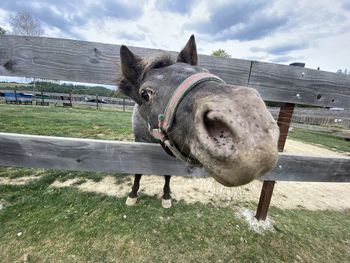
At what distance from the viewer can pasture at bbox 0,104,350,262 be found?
215cm

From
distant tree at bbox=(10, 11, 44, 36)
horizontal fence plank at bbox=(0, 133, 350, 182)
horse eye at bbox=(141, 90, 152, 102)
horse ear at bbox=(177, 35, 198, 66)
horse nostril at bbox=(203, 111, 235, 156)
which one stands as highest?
distant tree at bbox=(10, 11, 44, 36)

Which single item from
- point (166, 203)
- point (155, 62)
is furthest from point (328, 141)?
point (155, 62)

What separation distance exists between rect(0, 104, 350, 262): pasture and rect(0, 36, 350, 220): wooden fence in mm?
1136

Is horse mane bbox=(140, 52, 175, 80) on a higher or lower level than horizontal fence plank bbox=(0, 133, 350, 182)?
higher

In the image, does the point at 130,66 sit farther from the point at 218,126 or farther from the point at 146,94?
the point at 218,126

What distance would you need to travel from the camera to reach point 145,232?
2488mm

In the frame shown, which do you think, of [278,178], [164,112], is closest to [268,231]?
[278,178]

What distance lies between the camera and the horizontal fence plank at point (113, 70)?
1.62 metres

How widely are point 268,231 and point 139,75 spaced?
2.87 metres

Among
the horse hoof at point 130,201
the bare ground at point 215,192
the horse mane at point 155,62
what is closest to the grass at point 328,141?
the bare ground at point 215,192

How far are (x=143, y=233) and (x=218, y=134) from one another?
7.32ft

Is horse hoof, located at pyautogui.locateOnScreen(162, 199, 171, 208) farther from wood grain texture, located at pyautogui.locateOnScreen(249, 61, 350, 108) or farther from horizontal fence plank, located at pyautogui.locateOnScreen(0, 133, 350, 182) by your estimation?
wood grain texture, located at pyautogui.locateOnScreen(249, 61, 350, 108)

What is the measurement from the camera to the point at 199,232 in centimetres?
258

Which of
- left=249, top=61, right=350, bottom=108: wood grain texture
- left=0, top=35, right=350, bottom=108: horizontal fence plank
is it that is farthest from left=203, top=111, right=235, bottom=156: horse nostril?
left=249, top=61, right=350, bottom=108: wood grain texture
